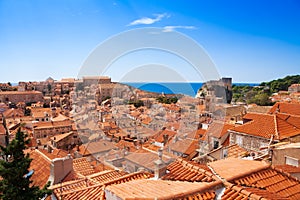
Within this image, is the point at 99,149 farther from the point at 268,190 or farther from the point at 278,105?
the point at 268,190

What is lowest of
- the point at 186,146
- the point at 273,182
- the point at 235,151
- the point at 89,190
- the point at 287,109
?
the point at 186,146

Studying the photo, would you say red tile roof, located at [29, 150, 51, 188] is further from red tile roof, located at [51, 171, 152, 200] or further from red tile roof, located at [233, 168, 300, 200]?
red tile roof, located at [233, 168, 300, 200]

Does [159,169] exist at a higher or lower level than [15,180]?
higher

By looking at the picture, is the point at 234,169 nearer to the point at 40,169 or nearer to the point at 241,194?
the point at 241,194

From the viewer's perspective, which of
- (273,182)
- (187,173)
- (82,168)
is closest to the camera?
(273,182)

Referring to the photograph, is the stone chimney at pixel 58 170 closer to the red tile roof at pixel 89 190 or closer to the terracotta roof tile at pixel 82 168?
Result: the red tile roof at pixel 89 190

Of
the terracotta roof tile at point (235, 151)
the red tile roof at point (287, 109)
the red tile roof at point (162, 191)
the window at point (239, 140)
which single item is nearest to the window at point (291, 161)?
the terracotta roof tile at point (235, 151)

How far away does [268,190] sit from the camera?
3.83 m

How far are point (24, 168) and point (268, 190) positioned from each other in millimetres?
4222

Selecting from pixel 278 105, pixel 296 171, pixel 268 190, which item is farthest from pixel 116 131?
pixel 268 190

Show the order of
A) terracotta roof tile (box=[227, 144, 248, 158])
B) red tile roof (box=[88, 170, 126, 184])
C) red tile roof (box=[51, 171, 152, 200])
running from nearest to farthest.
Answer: red tile roof (box=[51, 171, 152, 200]), red tile roof (box=[88, 170, 126, 184]), terracotta roof tile (box=[227, 144, 248, 158])

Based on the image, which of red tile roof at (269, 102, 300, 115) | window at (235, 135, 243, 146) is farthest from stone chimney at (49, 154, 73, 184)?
red tile roof at (269, 102, 300, 115)

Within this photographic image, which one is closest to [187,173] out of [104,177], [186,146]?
[104,177]

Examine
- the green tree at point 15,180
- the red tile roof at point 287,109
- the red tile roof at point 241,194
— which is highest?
the red tile roof at point 287,109
